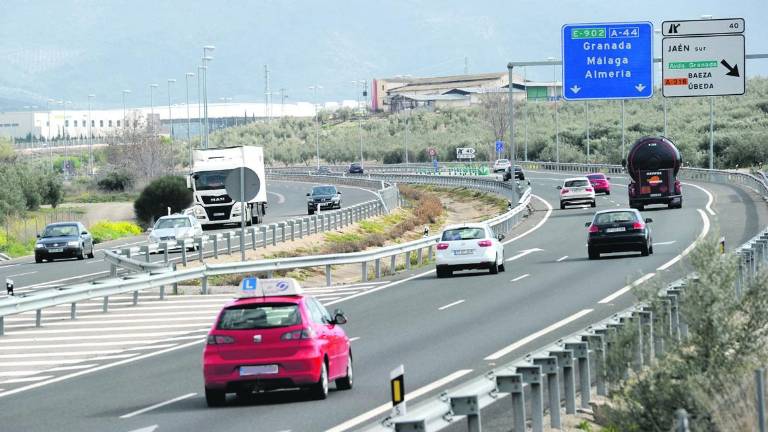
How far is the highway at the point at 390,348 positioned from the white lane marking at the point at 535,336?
0.07ft

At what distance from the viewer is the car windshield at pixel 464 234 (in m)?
38.8

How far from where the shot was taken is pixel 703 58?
1468 inches

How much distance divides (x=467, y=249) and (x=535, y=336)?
576 inches

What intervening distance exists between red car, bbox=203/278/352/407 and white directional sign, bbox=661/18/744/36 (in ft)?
72.5

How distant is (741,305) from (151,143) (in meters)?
116

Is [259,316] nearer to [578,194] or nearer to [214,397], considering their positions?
[214,397]

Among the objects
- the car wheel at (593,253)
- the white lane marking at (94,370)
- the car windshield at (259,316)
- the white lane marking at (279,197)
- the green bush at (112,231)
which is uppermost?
the car windshield at (259,316)

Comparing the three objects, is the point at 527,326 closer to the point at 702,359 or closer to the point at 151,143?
the point at 702,359

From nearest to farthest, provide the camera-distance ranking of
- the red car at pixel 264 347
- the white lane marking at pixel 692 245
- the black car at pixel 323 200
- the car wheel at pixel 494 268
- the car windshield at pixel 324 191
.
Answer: the red car at pixel 264 347 → the white lane marking at pixel 692 245 → the car wheel at pixel 494 268 → the black car at pixel 323 200 → the car windshield at pixel 324 191

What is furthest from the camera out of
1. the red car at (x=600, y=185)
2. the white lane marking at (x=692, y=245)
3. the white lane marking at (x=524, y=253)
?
the red car at (x=600, y=185)

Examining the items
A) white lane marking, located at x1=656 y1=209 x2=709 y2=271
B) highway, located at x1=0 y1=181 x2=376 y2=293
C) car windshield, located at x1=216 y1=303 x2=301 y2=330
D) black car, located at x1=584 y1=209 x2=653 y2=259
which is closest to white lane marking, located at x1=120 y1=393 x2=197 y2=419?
car windshield, located at x1=216 y1=303 x2=301 y2=330

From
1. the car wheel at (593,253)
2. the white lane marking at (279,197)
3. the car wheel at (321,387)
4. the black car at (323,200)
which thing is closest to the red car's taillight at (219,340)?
the car wheel at (321,387)

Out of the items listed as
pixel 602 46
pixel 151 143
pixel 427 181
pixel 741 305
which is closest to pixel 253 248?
pixel 602 46

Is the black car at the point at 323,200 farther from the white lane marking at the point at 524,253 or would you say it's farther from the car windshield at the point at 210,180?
the white lane marking at the point at 524,253
